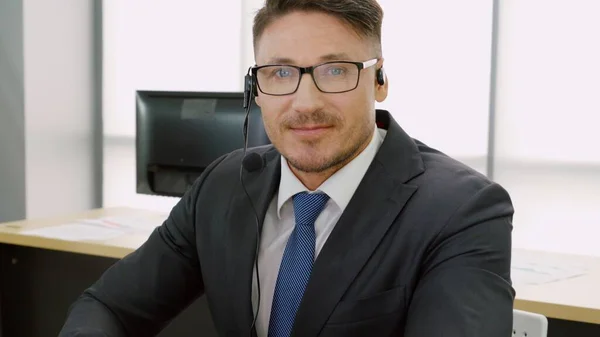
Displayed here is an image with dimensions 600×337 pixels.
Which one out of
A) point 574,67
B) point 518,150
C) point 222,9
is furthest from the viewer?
point 222,9

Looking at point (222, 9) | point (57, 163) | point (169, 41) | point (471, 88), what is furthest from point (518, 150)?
point (57, 163)

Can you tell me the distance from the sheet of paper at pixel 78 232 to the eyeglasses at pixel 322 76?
138cm

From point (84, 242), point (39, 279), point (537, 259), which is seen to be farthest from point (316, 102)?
point (39, 279)

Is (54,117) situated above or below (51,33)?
below

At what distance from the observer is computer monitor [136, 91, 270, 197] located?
2361mm

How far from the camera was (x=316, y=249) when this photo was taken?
133cm

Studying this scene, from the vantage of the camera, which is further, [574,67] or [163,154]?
[574,67]

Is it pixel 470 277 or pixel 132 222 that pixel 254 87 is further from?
pixel 132 222

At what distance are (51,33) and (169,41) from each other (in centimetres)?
72

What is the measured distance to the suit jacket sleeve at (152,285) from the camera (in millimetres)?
1424

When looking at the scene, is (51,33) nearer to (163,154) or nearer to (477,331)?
(163,154)

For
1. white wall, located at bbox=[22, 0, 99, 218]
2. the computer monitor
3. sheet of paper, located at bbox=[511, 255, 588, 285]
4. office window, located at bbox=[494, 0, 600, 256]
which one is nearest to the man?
sheet of paper, located at bbox=[511, 255, 588, 285]

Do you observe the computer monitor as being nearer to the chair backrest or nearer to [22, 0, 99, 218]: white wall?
the chair backrest

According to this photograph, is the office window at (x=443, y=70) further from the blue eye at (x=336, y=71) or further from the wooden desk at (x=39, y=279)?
the blue eye at (x=336, y=71)
